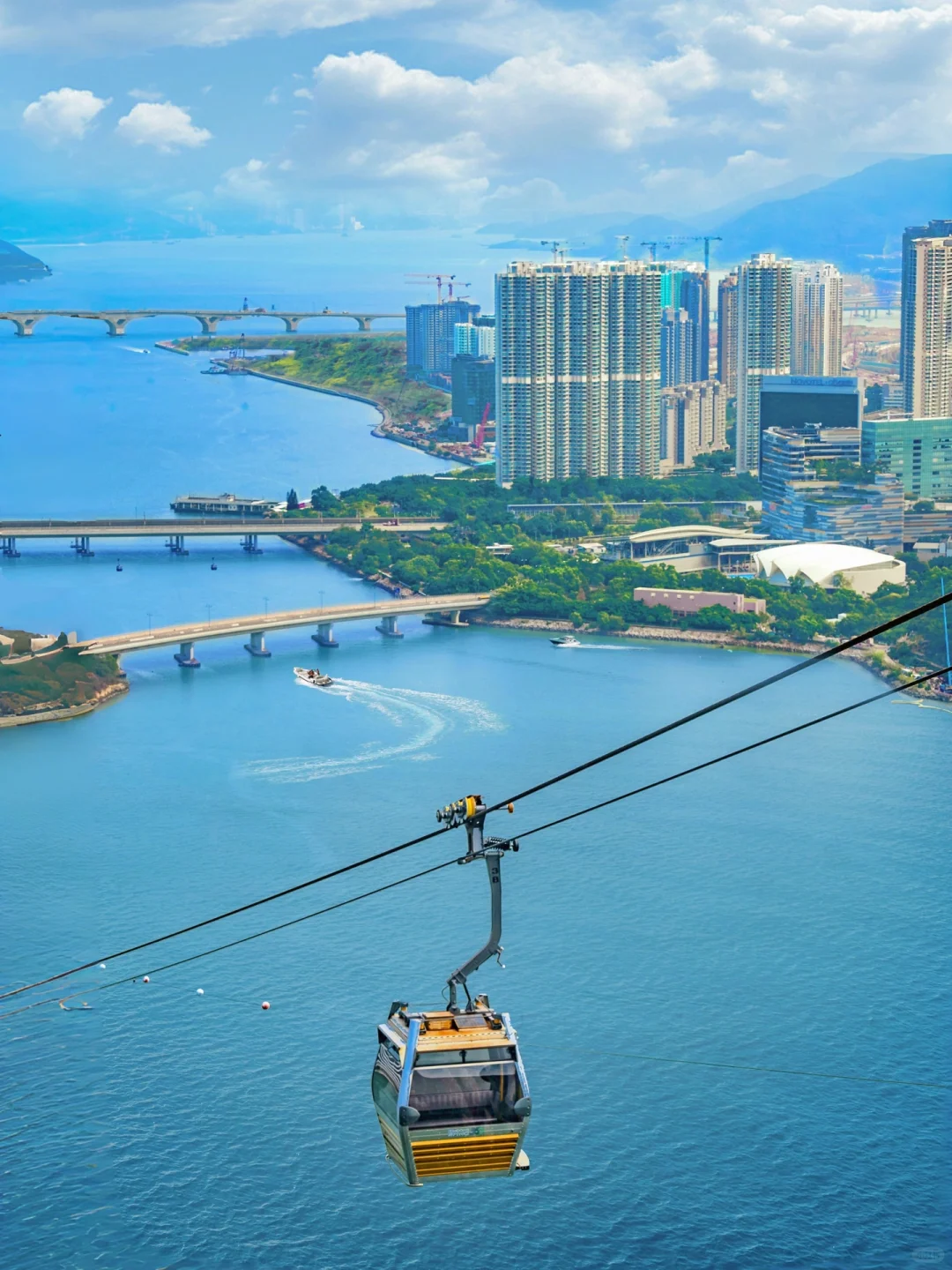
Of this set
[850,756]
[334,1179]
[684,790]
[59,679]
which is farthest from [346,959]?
[59,679]

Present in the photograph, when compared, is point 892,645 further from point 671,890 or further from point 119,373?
point 119,373

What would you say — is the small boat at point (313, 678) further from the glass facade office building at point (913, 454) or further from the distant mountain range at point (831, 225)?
the distant mountain range at point (831, 225)

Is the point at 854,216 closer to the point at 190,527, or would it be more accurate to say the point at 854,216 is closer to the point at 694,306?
the point at 694,306

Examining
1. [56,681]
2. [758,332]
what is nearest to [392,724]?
[56,681]

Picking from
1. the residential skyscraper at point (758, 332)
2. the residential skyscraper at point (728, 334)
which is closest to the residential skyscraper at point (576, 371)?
the residential skyscraper at point (758, 332)

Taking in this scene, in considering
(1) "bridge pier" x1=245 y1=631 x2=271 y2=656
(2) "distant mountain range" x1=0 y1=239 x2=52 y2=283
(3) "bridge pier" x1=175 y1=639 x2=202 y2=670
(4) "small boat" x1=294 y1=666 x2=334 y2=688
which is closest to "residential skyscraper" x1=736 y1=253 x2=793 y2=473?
(1) "bridge pier" x1=245 y1=631 x2=271 y2=656
